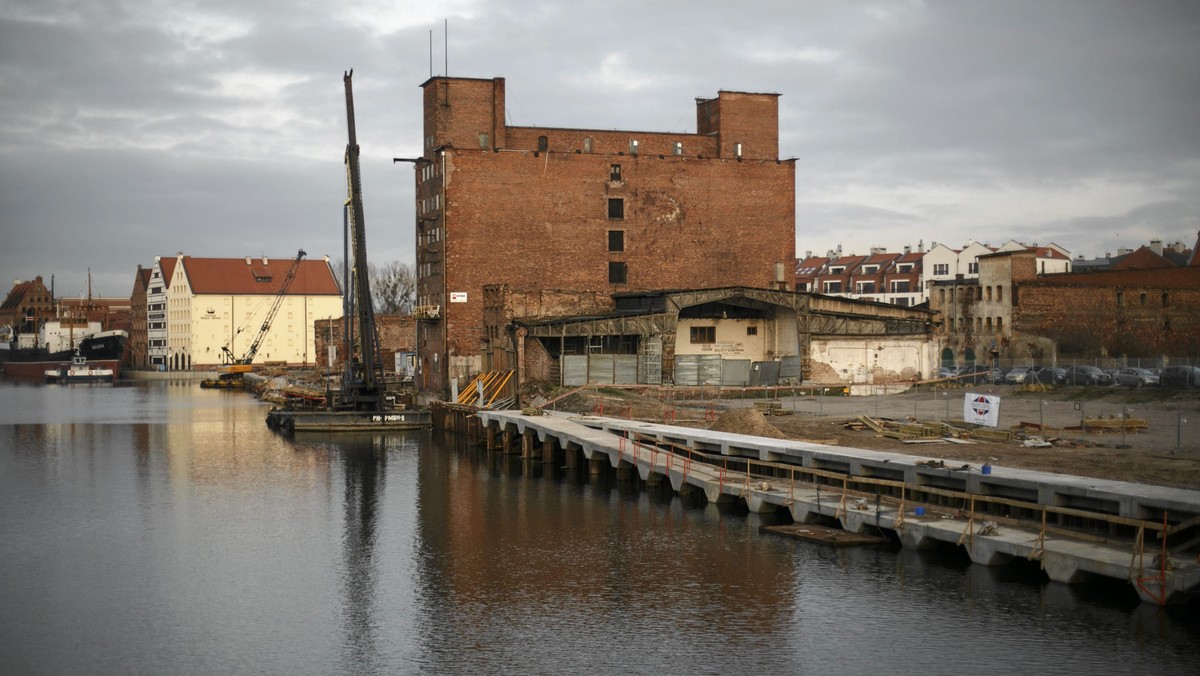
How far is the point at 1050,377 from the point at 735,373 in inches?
604

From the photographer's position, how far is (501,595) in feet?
79.8

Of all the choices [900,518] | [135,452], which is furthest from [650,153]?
[900,518]

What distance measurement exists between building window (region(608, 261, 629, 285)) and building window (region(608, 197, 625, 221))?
8.64ft

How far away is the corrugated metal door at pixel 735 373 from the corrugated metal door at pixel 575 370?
7.63 m

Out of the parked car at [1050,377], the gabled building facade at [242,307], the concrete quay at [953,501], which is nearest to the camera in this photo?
the concrete quay at [953,501]

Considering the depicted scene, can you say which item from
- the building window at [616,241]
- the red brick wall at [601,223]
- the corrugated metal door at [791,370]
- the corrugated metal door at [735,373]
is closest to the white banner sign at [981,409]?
the corrugated metal door at [791,370]

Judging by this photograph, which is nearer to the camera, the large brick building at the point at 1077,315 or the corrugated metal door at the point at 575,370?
the corrugated metal door at the point at 575,370

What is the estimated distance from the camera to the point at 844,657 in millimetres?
20000

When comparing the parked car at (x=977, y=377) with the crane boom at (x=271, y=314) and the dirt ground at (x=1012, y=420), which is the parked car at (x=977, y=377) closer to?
the dirt ground at (x=1012, y=420)

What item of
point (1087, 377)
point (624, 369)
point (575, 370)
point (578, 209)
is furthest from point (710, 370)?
point (1087, 377)

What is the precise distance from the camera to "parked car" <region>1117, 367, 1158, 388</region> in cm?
5151

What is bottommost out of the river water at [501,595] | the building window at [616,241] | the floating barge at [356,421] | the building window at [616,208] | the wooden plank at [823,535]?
the river water at [501,595]

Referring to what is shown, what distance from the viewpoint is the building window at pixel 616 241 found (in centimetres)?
6912

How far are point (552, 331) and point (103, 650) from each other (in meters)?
36.8
